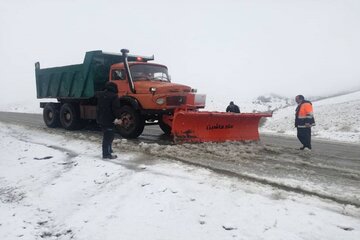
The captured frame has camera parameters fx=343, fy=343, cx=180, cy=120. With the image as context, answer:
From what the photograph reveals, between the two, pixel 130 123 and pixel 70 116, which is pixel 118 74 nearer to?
pixel 130 123

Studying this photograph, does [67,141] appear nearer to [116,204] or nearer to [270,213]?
[116,204]

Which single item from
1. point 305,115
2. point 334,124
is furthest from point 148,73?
point 334,124

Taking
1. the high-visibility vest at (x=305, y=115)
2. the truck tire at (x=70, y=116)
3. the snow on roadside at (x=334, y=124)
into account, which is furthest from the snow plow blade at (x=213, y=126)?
the snow on roadside at (x=334, y=124)

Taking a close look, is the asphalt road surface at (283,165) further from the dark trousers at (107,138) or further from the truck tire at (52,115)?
the truck tire at (52,115)

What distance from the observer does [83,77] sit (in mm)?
12234

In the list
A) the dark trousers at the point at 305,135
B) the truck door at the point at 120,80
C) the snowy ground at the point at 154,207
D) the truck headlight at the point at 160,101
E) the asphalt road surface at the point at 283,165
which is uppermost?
the truck door at the point at 120,80

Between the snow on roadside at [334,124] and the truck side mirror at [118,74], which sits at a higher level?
the truck side mirror at [118,74]

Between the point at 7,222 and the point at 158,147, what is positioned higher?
the point at 158,147

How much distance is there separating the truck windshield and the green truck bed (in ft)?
2.71


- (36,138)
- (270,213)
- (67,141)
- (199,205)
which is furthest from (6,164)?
(270,213)

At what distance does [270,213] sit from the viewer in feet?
14.0

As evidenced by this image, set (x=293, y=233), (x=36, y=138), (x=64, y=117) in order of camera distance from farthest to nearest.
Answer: (x=64, y=117), (x=36, y=138), (x=293, y=233)

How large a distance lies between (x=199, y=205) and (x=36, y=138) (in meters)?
8.15

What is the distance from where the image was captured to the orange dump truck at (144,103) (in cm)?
912
